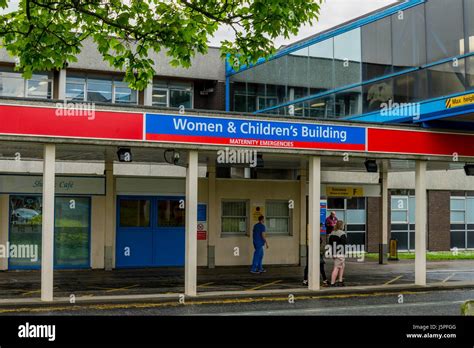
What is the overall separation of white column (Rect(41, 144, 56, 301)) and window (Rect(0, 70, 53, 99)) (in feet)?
39.3

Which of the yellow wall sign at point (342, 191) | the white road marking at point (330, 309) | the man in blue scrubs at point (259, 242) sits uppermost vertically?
the yellow wall sign at point (342, 191)

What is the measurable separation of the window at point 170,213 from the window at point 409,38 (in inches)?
327

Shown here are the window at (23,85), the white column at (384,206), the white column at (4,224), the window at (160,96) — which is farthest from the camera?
the window at (160,96)

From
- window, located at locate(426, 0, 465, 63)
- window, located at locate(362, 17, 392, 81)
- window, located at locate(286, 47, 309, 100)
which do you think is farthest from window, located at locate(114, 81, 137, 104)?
window, located at locate(426, 0, 465, 63)

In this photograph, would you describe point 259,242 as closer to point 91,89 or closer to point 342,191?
point 342,191

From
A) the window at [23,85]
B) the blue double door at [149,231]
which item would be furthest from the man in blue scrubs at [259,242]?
the window at [23,85]

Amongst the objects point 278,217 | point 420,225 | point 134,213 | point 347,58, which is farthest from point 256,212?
point 420,225

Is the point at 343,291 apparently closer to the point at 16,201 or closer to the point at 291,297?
the point at 291,297

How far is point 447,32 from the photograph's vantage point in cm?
1875

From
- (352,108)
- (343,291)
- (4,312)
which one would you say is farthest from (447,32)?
(4,312)

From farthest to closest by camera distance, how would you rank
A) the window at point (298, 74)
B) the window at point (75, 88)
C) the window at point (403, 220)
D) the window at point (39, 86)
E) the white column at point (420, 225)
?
the window at point (403, 220) < the window at point (75, 88) < the window at point (39, 86) < the window at point (298, 74) < the white column at point (420, 225)

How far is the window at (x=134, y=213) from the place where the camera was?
884 inches

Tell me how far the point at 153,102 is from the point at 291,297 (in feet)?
48.1

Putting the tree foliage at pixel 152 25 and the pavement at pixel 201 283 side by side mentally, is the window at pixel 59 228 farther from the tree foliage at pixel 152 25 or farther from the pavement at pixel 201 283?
the tree foliage at pixel 152 25
